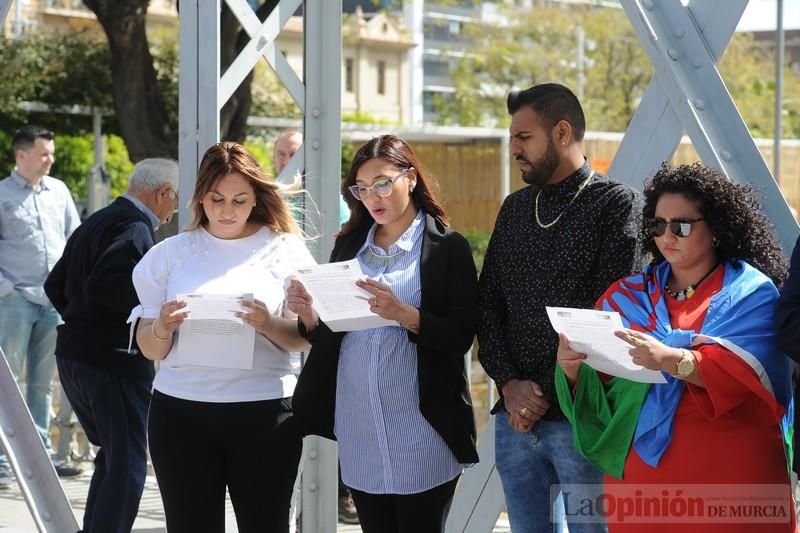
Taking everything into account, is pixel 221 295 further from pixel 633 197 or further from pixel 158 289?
pixel 633 197

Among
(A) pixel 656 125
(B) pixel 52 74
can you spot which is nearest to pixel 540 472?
(A) pixel 656 125

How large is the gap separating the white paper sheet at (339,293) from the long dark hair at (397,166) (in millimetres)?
384

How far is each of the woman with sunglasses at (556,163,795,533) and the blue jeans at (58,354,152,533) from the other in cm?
255

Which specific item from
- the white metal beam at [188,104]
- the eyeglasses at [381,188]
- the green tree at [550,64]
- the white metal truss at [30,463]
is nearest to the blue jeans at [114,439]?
the white metal truss at [30,463]

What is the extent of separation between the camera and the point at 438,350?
13.1ft

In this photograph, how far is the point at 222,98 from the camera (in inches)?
203

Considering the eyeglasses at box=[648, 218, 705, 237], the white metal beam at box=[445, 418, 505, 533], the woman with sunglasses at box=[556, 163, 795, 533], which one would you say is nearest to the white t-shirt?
the white metal beam at box=[445, 418, 505, 533]

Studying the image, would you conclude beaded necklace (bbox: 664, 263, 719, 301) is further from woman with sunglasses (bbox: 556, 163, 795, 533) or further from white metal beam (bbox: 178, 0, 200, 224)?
white metal beam (bbox: 178, 0, 200, 224)

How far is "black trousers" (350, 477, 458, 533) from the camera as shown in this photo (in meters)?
3.98

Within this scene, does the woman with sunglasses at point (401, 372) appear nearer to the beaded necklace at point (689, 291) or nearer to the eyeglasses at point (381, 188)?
the eyeglasses at point (381, 188)

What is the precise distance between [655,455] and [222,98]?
252 centimetres

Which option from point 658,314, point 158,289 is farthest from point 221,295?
point 658,314

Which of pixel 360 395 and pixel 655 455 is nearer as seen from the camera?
pixel 655 455

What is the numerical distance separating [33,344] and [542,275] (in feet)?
17.6
